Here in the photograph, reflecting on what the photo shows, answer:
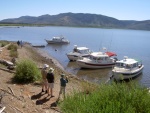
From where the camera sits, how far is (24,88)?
15.2 metres

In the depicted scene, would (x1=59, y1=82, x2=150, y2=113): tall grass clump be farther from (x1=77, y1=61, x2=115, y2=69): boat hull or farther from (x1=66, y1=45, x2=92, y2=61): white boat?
(x1=66, y1=45, x2=92, y2=61): white boat

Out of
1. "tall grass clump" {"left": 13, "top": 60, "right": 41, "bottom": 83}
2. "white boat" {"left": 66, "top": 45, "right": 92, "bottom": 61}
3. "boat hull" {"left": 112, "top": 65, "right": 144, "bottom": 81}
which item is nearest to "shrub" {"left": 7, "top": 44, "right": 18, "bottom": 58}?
"white boat" {"left": 66, "top": 45, "right": 92, "bottom": 61}

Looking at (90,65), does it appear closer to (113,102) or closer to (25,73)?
(25,73)

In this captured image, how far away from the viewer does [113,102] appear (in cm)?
759

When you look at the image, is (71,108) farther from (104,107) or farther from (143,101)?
(143,101)

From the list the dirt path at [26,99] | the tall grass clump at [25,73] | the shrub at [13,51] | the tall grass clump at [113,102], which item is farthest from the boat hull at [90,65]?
the tall grass clump at [113,102]

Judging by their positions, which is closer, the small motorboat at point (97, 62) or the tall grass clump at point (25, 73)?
the tall grass clump at point (25, 73)

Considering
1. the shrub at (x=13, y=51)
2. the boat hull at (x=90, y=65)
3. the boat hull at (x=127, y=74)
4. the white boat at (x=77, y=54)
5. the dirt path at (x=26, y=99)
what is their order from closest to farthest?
1. the dirt path at (x=26, y=99)
2. the boat hull at (x=127, y=74)
3. the shrub at (x=13, y=51)
4. the boat hull at (x=90, y=65)
5. the white boat at (x=77, y=54)

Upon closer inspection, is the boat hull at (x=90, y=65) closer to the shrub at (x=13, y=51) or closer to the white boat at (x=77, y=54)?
the white boat at (x=77, y=54)

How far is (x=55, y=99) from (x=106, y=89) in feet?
16.7

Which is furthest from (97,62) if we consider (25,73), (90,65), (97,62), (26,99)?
(26,99)

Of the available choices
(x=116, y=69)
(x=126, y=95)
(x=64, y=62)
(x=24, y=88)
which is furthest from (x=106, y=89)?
(x=64, y=62)

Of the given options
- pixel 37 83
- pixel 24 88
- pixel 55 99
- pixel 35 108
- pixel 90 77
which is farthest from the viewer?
pixel 90 77

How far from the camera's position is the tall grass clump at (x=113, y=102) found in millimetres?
7344
